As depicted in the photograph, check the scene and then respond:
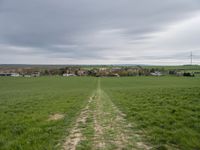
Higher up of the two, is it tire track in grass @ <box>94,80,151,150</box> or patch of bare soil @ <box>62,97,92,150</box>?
tire track in grass @ <box>94,80,151,150</box>

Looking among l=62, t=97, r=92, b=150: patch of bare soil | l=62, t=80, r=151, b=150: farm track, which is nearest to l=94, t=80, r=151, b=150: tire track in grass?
l=62, t=80, r=151, b=150: farm track

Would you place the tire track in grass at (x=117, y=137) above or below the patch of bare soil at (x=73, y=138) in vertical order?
above

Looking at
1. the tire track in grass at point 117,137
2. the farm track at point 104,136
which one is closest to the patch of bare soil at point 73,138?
the farm track at point 104,136

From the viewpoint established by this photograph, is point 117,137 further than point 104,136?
No

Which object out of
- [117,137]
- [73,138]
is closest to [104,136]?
[117,137]

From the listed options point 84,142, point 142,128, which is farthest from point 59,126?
point 142,128

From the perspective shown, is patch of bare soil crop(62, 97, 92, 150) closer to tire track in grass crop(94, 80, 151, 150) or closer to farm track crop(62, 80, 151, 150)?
farm track crop(62, 80, 151, 150)

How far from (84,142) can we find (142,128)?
267 cm

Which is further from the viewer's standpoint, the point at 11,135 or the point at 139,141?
the point at 11,135

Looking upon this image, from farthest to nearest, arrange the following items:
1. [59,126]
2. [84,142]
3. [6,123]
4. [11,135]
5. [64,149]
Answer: [6,123] → [59,126] → [11,135] → [84,142] → [64,149]

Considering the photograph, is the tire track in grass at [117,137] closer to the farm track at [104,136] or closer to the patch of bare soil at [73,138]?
the farm track at [104,136]

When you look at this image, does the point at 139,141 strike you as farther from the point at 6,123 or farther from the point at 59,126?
the point at 6,123

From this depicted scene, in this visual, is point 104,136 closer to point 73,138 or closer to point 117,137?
point 117,137

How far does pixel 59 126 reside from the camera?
326 inches
